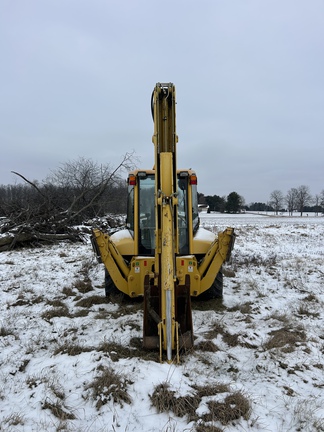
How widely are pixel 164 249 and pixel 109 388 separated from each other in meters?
1.51

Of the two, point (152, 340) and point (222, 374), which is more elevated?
point (152, 340)

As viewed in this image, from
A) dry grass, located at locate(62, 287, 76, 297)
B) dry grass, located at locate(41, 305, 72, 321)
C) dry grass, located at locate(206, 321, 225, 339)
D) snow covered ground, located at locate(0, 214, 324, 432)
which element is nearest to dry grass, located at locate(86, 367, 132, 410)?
snow covered ground, located at locate(0, 214, 324, 432)

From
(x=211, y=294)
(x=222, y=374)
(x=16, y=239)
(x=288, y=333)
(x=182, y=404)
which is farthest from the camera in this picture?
(x=16, y=239)

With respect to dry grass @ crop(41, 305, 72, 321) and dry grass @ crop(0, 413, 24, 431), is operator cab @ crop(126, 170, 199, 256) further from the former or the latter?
dry grass @ crop(0, 413, 24, 431)

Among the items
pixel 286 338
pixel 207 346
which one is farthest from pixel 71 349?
pixel 286 338

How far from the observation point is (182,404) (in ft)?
9.43

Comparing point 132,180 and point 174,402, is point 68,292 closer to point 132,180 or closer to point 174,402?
point 132,180

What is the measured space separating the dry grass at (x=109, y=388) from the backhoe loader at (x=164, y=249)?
1.87 ft

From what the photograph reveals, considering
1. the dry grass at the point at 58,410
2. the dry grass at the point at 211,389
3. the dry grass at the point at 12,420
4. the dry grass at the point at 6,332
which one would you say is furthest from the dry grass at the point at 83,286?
the dry grass at the point at 211,389

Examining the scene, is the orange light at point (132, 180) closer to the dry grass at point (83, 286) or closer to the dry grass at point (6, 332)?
the dry grass at point (83, 286)

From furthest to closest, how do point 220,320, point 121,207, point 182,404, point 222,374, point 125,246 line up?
point 121,207 < point 125,246 < point 220,320 < point 222,374 < point 182,404

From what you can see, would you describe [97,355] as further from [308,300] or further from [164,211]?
[308,300]

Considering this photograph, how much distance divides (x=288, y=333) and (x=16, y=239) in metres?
10.1

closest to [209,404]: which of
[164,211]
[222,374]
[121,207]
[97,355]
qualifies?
[222,374]
